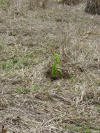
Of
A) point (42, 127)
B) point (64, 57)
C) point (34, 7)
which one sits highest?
point (34, 7)

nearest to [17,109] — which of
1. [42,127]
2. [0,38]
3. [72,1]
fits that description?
[42,127]

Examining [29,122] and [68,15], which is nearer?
[29,122]

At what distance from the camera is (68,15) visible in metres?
6.61

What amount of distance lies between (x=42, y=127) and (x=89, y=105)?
639mm

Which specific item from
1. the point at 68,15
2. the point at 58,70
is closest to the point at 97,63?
the point at 58,70

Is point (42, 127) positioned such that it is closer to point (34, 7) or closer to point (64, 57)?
point (64, 57)

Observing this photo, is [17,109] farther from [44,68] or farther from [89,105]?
[44,68]

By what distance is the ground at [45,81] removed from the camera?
Result: 2.41 metres

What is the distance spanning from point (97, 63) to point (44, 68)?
0.81m

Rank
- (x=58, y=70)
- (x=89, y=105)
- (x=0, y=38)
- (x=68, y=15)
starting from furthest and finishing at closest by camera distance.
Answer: (x=68, y=15) → (x=0, y=38) → (x=58, y=70) → (x=89, y=105)

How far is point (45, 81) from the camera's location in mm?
3205

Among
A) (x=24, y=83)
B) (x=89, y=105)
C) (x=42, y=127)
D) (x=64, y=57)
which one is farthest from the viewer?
(x=64, y=57)

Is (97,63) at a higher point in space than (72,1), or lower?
lower

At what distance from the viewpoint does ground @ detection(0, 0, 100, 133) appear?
2414 mm
